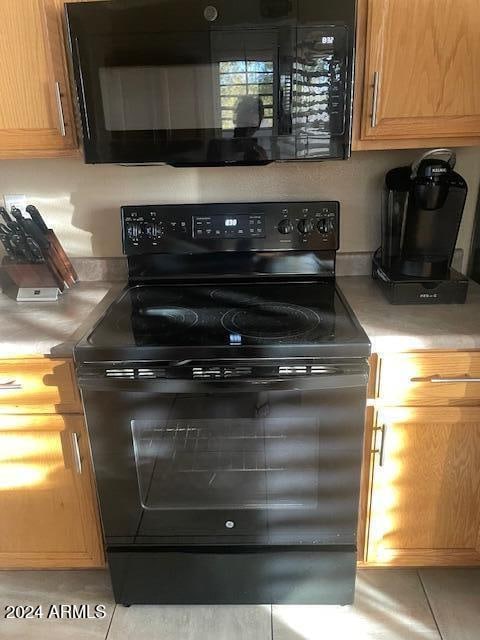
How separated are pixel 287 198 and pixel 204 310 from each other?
544 mm

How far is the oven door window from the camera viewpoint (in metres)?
1.34

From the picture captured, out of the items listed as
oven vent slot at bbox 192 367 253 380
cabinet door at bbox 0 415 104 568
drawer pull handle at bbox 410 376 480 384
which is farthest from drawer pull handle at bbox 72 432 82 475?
drawer pull handle at bbox 410 376 480 384

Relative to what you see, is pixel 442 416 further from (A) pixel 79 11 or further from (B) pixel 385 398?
(A) pixel 79 11

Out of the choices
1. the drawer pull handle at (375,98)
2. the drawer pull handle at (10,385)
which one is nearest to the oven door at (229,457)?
the drawer pull handle at (10,385)

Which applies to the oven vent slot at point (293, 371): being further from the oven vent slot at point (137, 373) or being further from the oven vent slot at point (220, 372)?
the oven vent slot at point (137, 373)

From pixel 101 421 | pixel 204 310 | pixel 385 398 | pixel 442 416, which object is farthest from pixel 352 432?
pixel 101 421

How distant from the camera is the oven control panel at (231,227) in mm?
1684

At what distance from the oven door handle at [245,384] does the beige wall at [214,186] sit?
2.29 feet

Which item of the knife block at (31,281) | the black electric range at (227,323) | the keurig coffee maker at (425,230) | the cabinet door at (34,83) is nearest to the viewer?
the black electric range at (227,323)

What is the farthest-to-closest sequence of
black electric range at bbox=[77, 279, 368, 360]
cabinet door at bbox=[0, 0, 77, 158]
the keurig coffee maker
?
the keurig coffee maker < cabinet door at bbox=[0, 0, 77, 158] < black electric range at bbox=[77, 279, 368, 360]

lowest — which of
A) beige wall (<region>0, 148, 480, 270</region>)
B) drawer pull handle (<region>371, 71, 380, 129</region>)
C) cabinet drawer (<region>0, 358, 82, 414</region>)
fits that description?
cabinet drawer (<region>0, 358, 82, 414</region>)

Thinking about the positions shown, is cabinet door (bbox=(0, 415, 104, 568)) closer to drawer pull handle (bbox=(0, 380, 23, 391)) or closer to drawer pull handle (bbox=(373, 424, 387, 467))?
drawer pull handle (bbox=(0, 380, 23, 391))

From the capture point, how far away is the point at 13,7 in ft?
4.43

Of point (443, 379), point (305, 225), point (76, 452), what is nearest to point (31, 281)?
point (76, 452)
